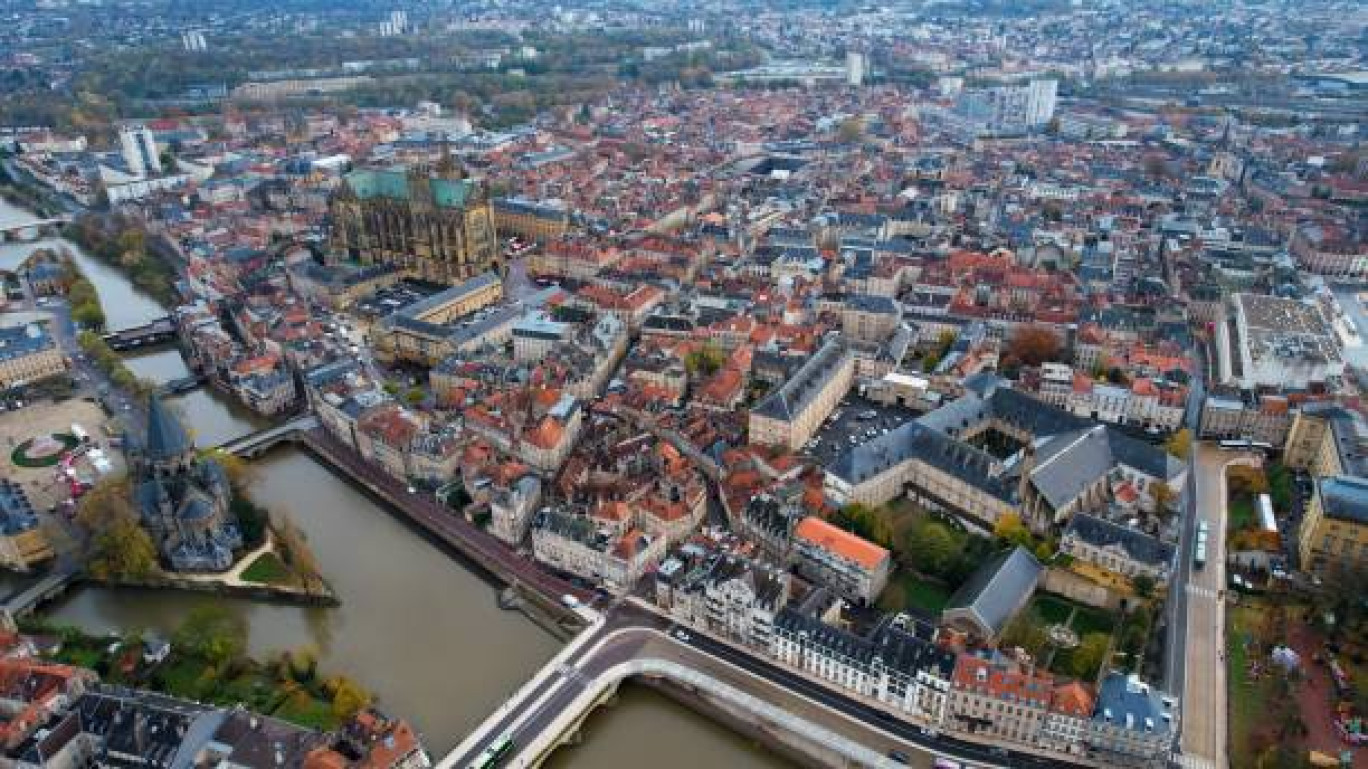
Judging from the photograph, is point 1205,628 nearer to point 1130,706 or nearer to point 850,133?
point 1130,706

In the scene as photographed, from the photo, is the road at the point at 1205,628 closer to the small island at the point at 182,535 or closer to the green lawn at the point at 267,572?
the small island at the point at 182,535

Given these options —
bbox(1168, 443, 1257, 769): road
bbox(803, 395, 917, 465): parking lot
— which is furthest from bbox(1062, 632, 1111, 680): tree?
bbox(803, 395, 917, 465): parking lot

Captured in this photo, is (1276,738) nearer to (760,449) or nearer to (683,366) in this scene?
(760,449)

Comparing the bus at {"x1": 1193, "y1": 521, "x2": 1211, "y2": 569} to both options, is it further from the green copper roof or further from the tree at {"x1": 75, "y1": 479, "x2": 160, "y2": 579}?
the green copper roof

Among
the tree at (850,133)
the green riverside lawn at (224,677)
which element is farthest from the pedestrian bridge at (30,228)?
the tree at (850,133)

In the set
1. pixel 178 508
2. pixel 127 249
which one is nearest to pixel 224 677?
pixel 178 508
